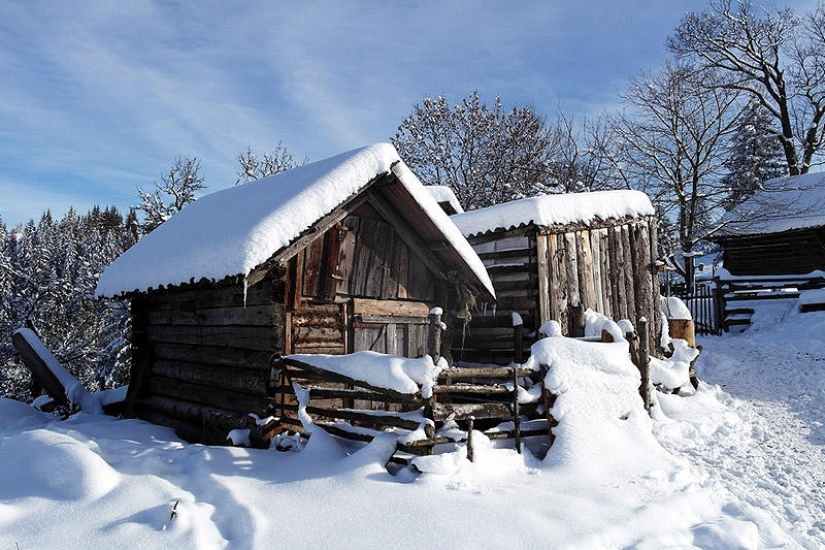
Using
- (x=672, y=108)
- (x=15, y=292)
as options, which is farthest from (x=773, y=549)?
(x=15, y=292)

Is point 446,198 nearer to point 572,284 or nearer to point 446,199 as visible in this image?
point 446,199

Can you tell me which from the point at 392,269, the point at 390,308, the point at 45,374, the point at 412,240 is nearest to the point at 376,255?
the point at 392,269

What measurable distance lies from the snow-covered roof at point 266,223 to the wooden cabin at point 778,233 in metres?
18.4

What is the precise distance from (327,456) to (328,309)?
2.90 meters

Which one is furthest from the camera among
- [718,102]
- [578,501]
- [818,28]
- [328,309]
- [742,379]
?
[818,28]

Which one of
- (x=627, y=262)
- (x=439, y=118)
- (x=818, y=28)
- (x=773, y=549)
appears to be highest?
(x=818, y=28)

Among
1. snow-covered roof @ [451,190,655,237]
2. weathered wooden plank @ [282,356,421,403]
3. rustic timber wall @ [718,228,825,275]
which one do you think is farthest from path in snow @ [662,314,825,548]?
rustic timber wall @ [718,228,825,275]

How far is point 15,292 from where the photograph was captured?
96.1 ft

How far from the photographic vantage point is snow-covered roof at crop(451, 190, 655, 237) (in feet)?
35.0

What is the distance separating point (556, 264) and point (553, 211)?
1.05 meters

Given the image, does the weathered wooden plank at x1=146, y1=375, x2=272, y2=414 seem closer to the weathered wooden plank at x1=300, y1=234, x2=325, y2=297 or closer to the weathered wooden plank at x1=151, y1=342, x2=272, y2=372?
the weathered wooden plank at x1=151, y1=342, x2=272, y2=372

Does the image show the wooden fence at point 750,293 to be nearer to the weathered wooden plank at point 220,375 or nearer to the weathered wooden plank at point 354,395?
the weathered wooden plank at point 354,395

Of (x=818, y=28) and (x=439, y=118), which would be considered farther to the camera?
(x=439, y=118)

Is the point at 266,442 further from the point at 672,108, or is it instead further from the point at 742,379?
the point at 672,108
